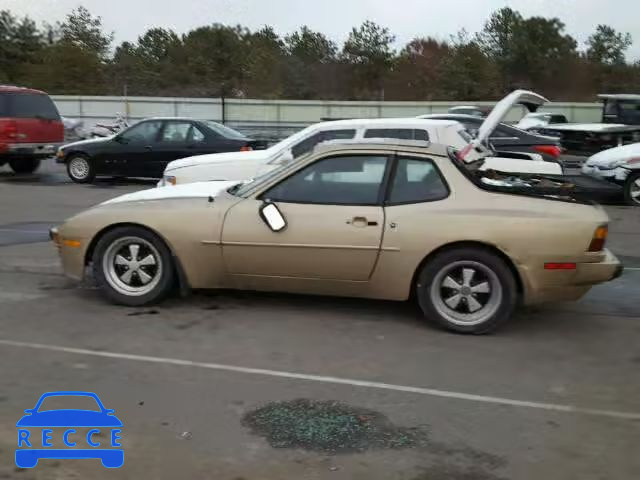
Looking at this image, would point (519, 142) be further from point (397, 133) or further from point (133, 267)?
point (133, 267)

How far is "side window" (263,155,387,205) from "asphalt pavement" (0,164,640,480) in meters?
0.96

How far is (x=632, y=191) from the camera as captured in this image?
12391 mm

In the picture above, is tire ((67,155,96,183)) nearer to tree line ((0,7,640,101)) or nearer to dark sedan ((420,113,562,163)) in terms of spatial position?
dark sedan ((420,113,562,163))

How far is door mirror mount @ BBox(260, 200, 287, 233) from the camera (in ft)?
18.1

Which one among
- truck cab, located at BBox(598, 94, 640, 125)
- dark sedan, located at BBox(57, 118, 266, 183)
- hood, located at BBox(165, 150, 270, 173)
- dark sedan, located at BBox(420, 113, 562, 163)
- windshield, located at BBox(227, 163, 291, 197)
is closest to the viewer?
windshield, located at BBox(227, 163, 291, 197)

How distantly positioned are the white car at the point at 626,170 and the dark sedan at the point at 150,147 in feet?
21.9

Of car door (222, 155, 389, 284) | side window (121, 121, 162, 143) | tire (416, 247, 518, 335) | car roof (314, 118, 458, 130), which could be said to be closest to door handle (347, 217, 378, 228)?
car door (222, 155, 389, 284)

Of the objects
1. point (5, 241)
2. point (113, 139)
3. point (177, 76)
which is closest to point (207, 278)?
point (5, 241)

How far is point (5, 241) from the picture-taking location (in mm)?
8875

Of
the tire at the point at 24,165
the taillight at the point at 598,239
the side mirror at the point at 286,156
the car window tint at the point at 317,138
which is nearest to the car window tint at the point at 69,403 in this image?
the taillight at the point at 598,239

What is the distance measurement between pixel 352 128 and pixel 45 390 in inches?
247

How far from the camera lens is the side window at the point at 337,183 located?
5523 millimetres

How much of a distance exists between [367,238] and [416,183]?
58 centimetres

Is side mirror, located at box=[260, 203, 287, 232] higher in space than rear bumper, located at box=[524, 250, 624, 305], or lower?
higher
